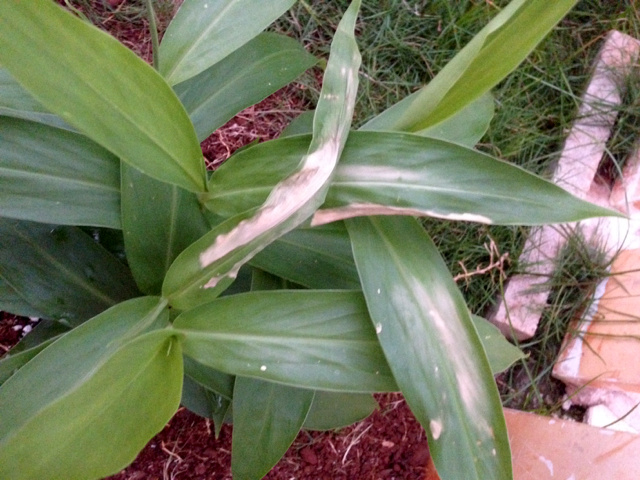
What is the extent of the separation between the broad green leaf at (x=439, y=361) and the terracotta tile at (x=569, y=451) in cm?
48

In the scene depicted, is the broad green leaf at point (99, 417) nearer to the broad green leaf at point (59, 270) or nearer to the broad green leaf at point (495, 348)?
the broad green leaf at point (59, 270)

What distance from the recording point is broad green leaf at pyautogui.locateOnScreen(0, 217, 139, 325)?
502 millimetres

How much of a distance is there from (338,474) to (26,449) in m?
0.60

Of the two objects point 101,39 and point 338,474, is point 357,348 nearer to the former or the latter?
point 101,39

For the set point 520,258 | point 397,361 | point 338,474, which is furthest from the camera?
point 520,258

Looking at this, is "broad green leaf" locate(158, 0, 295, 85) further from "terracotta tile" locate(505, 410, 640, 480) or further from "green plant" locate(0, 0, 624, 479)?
"terracotta tile" locate(505, 410, 640, 480)

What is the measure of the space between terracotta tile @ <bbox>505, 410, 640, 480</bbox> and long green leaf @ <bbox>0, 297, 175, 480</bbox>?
660 millimetres

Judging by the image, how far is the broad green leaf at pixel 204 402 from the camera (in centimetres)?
62

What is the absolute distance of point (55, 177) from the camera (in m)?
0.46

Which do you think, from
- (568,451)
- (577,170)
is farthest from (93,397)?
(577,170)

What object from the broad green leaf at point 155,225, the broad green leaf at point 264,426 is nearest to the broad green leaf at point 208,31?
the broad green leaf at point 155,225

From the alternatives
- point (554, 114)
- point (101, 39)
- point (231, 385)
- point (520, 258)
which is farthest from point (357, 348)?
point (554, 114)

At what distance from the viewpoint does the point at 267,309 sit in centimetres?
44

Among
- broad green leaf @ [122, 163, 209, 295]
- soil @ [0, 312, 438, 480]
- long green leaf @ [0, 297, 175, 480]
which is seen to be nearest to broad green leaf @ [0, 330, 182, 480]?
long green leaf @ [0, 297, 175, 480]
